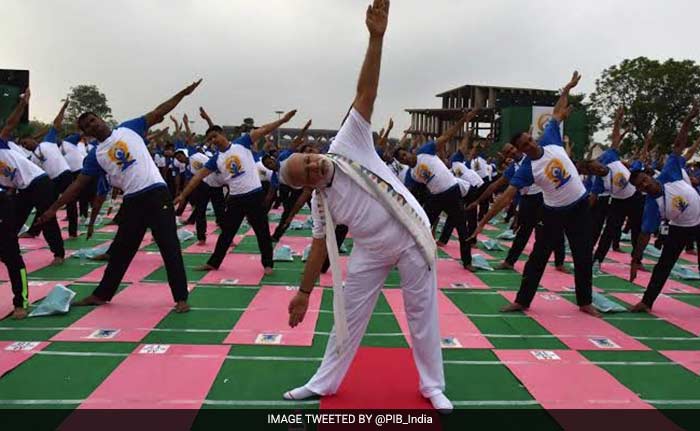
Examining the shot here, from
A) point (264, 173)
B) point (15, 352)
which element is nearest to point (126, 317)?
point (15, 352)

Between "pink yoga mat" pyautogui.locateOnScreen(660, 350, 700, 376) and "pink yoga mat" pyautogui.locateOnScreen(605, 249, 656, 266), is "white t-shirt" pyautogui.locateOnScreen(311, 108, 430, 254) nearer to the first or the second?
"pink yoga mat" pyautogui.locateOnScreen(660, 350, 700, 376)

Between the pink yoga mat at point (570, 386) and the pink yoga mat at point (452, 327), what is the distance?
31 centimetres

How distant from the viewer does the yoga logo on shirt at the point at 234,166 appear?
7555 millimetres

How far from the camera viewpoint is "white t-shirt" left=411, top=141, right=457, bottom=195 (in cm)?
848

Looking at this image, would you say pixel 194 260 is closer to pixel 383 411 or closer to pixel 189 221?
pixel 189 221

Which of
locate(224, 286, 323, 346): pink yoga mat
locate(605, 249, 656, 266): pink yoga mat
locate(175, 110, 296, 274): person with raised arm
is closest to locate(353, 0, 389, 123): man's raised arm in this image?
locate(224, 286, 323, 346): pink yoga mat

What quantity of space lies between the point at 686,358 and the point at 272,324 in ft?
12.3

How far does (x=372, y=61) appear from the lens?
2.95m

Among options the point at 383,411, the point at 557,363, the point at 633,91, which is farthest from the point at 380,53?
the point at 633,91

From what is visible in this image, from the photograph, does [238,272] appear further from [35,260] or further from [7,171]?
[7,171]

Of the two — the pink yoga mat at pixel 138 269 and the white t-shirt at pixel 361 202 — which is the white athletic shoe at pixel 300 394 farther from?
the pink yoga mat at pixel 138 269

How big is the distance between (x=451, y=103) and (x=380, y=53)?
57.7 meters

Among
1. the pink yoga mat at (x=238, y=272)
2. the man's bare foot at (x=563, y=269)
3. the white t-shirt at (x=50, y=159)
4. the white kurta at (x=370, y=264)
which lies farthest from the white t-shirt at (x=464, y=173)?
the white kurta at (x=370, y=264)

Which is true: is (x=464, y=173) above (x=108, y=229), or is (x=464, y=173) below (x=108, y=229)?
above
